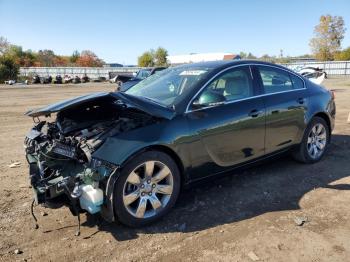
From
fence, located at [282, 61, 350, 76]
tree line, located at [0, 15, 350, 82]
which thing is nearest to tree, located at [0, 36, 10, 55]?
tree line, located at [0, 15, 350, 82]

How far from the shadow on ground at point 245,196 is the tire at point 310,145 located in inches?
4.8

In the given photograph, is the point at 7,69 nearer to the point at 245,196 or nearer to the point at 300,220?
the point at 245,196

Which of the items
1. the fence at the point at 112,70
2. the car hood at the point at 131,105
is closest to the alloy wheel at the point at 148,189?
the car hood at the point at 131,105

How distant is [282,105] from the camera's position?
16.7 feet

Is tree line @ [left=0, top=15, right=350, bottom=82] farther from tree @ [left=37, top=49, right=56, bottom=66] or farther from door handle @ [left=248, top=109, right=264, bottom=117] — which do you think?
door handle @ [left=248, top=109, right=264, bottom=117]

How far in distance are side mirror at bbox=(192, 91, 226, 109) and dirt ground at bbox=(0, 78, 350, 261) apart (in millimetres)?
1204

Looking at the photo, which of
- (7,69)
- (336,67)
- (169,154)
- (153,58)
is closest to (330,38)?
(336,67)

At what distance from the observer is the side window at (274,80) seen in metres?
5.03

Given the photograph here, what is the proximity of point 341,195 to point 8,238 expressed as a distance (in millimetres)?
3971

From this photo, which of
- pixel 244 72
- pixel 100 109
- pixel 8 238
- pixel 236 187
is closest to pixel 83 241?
pixel 8 238

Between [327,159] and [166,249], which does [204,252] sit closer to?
[166,249]

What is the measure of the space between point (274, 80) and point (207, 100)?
1494 mm

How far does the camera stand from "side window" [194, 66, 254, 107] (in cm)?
425

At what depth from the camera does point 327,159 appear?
19.8 feet
